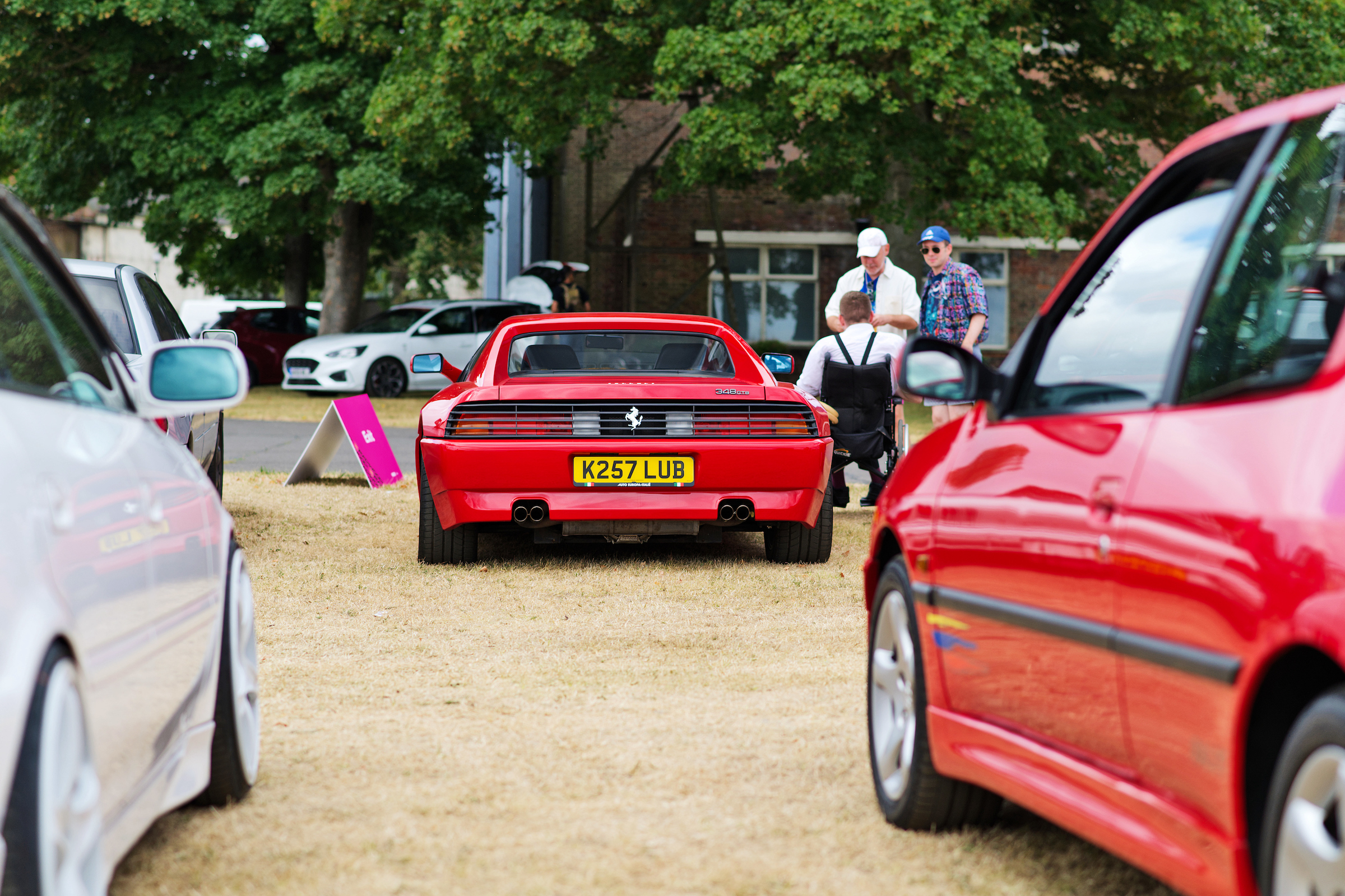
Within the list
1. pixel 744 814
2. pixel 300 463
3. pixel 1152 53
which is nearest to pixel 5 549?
pixel 744 814

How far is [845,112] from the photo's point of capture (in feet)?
71.8

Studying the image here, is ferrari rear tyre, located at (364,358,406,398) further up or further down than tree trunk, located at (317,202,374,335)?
further down

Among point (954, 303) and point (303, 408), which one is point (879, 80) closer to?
point (303, 408)

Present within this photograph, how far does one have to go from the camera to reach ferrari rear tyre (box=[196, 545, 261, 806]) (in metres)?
3.61

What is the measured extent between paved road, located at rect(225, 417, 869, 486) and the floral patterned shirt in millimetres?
3411

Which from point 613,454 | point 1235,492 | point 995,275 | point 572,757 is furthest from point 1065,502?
point 995,275

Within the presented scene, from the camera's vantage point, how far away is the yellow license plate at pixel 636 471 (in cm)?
737

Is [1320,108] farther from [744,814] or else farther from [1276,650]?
[744,814]

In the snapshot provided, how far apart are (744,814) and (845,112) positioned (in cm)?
1917

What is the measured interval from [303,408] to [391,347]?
260cm

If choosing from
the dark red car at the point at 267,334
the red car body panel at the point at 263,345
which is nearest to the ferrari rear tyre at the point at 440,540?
the dark red car at the point at 267,334

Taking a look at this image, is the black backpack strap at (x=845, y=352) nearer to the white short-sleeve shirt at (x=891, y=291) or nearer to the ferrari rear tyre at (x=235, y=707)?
the white short-sleeve shirt at (x=891, y=291)

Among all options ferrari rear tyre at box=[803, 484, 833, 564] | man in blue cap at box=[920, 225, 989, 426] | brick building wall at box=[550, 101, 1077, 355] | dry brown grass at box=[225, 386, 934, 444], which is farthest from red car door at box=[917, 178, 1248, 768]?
brick building wall at box=[550, 101, 1077, 355]

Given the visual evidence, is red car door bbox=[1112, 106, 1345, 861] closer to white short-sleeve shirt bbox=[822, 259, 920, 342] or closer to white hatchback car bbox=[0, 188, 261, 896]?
white hatchback car bbox=[0, 188, 261, 896]
